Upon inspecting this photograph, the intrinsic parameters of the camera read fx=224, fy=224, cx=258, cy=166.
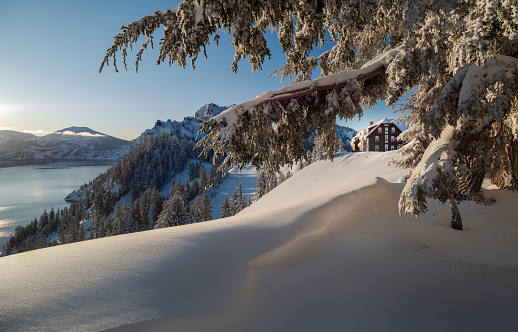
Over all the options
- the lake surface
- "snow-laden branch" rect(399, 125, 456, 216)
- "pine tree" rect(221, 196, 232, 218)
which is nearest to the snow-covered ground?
"snow-laden branch" rect(399, 125, 456, 216)

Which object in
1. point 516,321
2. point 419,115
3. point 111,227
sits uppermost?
point 419,115

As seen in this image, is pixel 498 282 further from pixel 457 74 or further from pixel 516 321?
Result: pixel 457 74

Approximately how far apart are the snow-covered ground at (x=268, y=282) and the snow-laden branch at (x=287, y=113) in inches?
58.1

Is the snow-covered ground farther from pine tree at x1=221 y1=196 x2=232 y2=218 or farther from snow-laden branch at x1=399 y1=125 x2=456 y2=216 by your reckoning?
pine tree at x1=221 y1=196 x2=232 y2=218

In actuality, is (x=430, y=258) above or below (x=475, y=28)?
below

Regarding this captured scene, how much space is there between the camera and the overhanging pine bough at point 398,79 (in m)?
2.89

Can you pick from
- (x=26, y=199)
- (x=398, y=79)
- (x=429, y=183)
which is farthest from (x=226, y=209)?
(x=26, y=199)

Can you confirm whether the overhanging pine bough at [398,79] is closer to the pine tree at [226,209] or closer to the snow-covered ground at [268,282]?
the snow-covered ground at [268,282]

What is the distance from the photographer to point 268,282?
245 centimetres

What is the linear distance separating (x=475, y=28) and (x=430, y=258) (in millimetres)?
2742

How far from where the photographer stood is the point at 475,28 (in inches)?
91.0

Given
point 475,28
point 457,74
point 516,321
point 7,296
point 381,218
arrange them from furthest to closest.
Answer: point 381,218 < point 457,74 < point 475,28 < point 516,321 < point 7,296

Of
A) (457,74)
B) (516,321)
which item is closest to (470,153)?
(457,74)

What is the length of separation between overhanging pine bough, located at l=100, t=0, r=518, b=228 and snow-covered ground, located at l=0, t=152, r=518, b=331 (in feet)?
2.57
